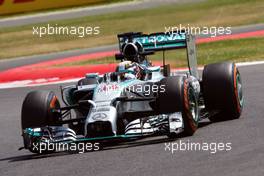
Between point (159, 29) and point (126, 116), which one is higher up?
point (159, 29)

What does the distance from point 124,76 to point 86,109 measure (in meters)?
0.68

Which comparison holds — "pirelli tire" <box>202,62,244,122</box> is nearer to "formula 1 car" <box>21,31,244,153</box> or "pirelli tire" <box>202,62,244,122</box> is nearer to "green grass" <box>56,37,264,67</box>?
"formula 1 car" <box>21,31,244,153</box>

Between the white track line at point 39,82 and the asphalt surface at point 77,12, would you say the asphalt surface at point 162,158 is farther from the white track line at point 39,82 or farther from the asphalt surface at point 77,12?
the asphalt surface at point 77,12

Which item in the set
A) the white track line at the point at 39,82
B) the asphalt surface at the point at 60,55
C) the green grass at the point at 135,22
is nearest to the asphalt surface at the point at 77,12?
the green grass at the point at 135,22

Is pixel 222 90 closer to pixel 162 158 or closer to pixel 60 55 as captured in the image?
pixel 162 158

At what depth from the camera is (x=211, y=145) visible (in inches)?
379

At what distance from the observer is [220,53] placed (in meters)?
21.5

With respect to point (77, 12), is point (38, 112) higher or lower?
lower

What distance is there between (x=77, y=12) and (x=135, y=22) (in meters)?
3.94

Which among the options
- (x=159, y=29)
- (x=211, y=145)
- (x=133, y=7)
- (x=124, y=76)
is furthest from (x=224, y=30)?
(x=211, y=145)

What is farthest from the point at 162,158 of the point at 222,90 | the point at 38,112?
the point at 222,90

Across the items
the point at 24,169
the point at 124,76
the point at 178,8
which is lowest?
the point at 24,169

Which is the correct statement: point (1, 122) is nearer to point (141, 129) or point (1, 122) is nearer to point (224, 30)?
point (141, 129)

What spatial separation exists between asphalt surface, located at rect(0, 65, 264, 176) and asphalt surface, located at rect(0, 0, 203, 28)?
2155 cm
